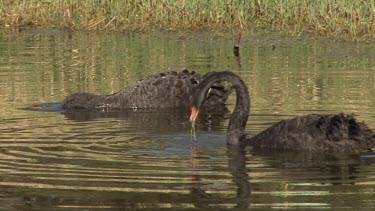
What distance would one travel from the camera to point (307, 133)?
1070 centimetres

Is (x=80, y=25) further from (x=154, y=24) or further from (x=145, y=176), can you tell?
(x=145, y=176)

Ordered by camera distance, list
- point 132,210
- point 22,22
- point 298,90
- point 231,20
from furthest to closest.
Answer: point 22,22
point 231,20
point 298,90
point 132,210

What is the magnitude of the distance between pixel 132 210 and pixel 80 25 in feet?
51.4

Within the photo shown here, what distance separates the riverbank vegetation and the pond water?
0.39 meters

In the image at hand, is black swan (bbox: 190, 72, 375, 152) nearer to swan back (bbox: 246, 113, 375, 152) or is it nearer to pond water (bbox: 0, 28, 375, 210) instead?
swan back (bbox: 246, 113, 375, 152)

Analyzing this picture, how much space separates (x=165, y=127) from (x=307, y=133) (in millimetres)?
2625

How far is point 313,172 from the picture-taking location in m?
9.49

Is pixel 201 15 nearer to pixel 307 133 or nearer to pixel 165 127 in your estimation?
pixel 165 127

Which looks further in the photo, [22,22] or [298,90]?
[22,22]

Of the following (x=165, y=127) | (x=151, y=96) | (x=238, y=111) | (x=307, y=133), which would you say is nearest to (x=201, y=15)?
(x=151, y=96)

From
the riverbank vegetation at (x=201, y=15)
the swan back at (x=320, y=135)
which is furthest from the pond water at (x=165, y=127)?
the riverbank vegetation at (x=201, y=15)

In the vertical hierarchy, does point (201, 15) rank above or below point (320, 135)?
above

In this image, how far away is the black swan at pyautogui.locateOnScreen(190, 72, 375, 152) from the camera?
10461 millimetres

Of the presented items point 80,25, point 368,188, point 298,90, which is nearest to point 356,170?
point 368,188
